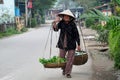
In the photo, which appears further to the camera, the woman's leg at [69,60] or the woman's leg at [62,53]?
the woman's leg at [62,53]

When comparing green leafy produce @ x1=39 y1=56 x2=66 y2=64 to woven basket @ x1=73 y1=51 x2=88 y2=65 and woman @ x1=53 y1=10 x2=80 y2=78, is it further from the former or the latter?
woven basket @ x1=73 y1=51 x2=88 y2=65

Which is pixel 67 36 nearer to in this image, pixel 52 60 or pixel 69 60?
pixel 69 60

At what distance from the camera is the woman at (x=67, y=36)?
9.05 metres

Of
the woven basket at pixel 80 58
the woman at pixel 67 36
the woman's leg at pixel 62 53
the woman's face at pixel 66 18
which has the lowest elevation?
the woven basket at pixel 80 58

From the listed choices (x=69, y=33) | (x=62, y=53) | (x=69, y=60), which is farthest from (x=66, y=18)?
(x=69, y=60)

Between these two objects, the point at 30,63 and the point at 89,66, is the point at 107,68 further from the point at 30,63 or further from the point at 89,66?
the point at 30,63

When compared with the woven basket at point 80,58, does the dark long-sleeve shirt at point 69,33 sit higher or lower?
higher

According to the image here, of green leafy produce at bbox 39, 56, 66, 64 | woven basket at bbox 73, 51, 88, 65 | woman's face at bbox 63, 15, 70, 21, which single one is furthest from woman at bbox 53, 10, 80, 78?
woven basket at bbox 73, 51, 88, 65

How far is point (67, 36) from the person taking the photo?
9.16 meters

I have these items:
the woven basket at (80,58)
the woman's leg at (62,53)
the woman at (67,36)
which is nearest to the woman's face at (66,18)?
the woman at (67,36)

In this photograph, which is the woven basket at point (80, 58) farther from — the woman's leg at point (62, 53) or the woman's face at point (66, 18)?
the woman's face at point (66, 18)

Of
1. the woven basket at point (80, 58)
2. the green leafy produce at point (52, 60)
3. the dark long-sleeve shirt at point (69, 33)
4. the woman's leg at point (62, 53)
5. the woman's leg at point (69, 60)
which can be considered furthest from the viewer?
the woven basket at point (80, 58)

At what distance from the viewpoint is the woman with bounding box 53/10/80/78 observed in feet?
29.7

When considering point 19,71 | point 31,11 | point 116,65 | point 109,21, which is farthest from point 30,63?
point 31,11
